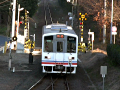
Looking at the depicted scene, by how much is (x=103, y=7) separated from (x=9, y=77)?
1024 inches

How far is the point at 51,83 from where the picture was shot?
1639cm

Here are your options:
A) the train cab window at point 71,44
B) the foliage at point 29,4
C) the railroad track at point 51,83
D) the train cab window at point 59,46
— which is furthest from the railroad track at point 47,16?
the train cab window at point 59,46

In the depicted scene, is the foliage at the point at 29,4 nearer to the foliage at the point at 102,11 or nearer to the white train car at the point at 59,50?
the foliage at the point at 102,11

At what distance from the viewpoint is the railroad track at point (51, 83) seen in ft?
49.9

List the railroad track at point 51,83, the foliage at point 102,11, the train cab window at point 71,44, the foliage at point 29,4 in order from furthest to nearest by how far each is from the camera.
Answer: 1. the foliage at point 29,4
2. the foliage at point 102,11
3. the train cab window at point 71,44
4. the railroad track at point 51,83

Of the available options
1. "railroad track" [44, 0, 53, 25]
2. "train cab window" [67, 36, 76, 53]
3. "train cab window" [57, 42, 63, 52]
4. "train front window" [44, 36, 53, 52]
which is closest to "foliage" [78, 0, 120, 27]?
"train cab window" [67, 36, 76, 53]

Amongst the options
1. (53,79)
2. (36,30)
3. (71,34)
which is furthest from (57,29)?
(36,30)

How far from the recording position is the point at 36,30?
61.7 meters

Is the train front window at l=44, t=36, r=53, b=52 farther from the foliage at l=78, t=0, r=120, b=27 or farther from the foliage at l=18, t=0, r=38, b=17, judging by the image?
the foliage at l=18, t=0, r=38, b=17

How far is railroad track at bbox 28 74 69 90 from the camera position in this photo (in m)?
15.2

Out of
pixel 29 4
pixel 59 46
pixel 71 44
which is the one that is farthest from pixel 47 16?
pixel 59 46

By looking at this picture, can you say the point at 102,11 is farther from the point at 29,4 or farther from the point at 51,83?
the point at 51,83

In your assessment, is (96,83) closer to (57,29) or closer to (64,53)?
(64,53)

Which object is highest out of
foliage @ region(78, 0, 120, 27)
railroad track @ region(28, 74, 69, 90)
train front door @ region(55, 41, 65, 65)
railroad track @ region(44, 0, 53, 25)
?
railroad track @ region(44, 0, 53, 25)
